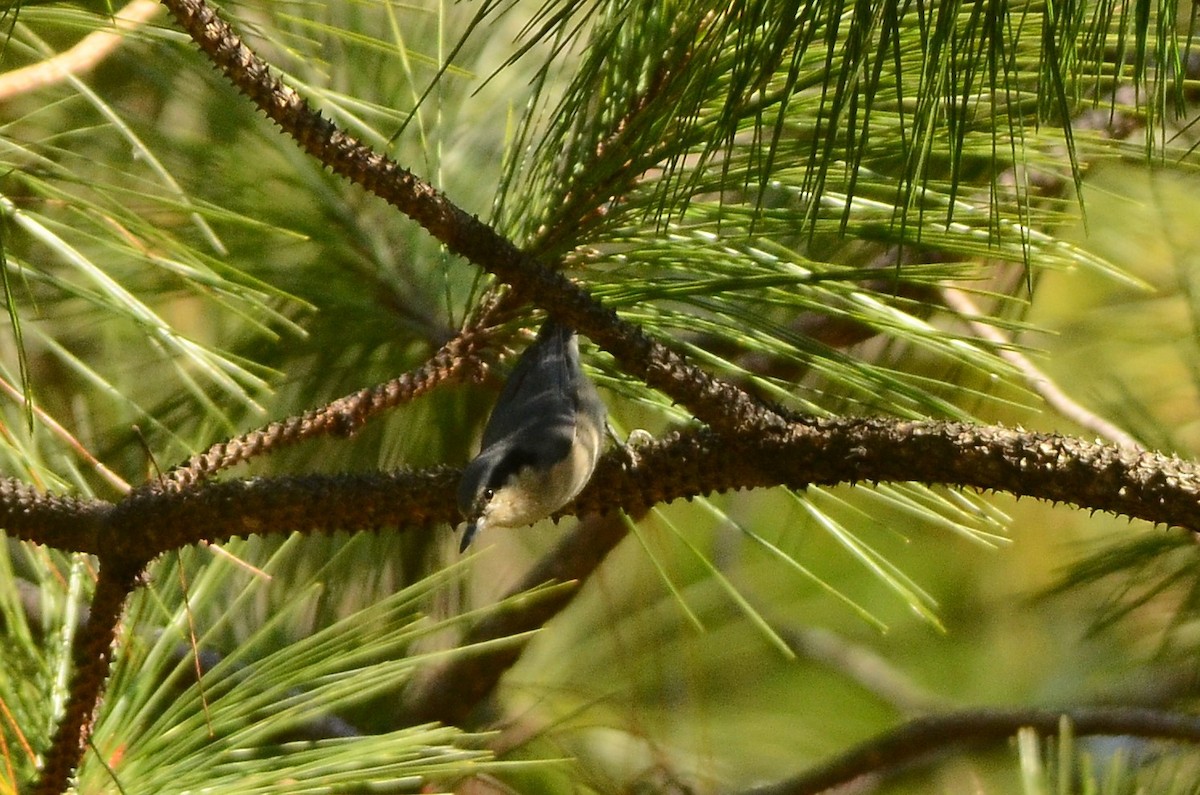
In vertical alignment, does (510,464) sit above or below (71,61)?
below

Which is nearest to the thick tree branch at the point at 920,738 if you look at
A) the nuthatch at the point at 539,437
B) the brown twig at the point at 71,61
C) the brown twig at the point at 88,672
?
the nuthatch at the point at 539,437

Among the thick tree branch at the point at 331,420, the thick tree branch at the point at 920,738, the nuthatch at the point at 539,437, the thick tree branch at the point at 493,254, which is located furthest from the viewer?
the thick tree branch at the point at 920,738

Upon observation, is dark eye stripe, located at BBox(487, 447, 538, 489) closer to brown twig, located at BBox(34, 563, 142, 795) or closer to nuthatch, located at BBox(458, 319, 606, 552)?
nuthatch, located at BBox(458, 319, 606, 552)

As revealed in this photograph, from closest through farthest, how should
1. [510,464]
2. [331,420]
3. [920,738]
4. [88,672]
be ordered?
[88,672] < [331,420] < [510,464] < [920,738]

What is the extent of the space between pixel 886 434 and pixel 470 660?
961mm

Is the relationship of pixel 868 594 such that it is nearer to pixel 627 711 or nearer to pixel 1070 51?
pixel 627 711

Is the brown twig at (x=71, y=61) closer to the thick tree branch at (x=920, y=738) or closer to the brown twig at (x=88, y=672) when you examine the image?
the brown twig at (x=88, y=672)

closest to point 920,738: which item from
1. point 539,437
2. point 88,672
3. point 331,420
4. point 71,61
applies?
point 539,437

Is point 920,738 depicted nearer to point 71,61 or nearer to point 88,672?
point 88,672

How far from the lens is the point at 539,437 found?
1.22 metres

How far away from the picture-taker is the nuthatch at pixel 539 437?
107 centimetres

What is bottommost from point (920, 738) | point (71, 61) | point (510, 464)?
point (920, 738)

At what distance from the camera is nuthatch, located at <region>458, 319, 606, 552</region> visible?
3.52 feet

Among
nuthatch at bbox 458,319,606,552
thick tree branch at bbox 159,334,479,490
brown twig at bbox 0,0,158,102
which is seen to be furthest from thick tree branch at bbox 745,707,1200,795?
brown twig at bbox 0,0,158,102
